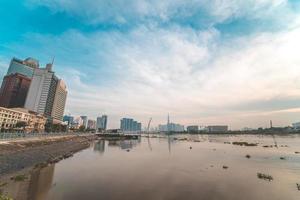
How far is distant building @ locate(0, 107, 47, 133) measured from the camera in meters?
141

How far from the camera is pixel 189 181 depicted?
27.0 metres

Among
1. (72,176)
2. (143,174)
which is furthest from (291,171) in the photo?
(72,176)

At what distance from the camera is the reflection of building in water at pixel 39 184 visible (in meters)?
19.4

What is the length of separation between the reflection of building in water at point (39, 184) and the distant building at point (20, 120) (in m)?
122

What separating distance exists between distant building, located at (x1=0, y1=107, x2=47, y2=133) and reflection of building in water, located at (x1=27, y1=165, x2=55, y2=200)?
122 metres

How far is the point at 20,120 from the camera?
16000cm

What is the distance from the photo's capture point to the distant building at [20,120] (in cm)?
14090

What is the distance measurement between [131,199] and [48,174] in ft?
52.5

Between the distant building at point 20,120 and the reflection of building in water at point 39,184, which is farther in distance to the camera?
the distant building at point 20,120

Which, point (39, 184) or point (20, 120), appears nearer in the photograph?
point (39, 184)

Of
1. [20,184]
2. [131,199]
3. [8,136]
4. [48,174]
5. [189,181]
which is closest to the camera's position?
[131,199]

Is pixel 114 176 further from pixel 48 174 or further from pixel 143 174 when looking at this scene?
pixel 48 174

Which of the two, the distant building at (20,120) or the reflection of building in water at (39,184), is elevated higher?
the distant building at (20,120)

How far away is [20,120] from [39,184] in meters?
166
